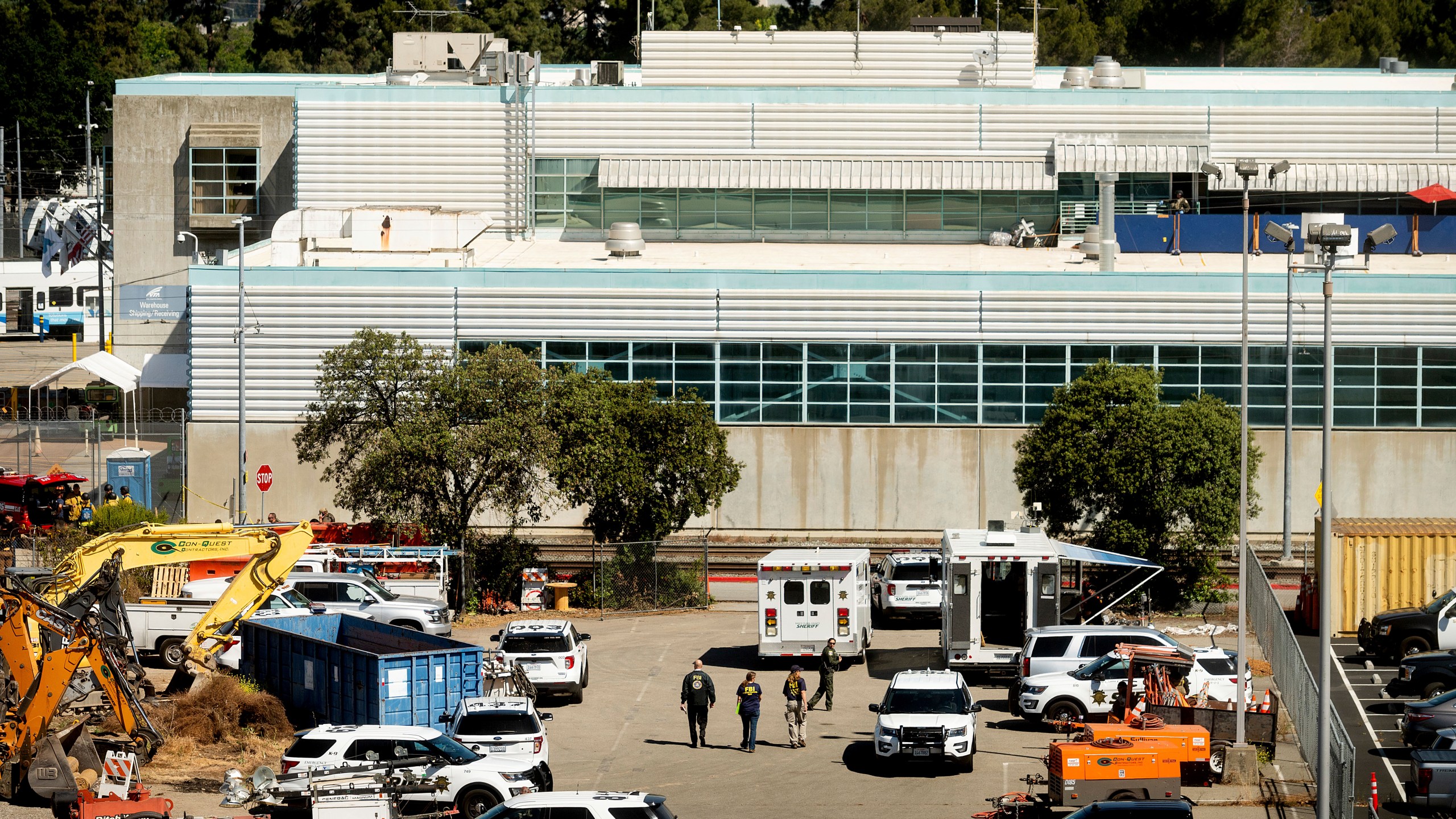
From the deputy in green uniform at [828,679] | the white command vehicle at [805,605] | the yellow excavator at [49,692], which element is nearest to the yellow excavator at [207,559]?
the yellow excavator at [49,692]

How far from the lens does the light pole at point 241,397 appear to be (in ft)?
157

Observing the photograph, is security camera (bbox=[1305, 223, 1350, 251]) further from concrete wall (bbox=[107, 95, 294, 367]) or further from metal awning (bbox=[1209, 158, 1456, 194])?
concrete wall (bbox=[107, 95, 294, 367])

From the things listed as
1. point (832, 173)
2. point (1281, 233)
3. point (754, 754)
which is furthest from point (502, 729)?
point (832, 173)

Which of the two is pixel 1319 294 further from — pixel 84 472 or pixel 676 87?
pixel 84 472

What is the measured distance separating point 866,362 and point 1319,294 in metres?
13.1

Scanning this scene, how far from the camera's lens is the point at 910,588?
41312 millimetres

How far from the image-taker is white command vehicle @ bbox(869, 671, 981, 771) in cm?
2794

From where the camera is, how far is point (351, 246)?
57.1 meters

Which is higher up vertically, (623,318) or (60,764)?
(623,318)

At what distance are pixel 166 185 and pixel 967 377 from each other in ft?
109

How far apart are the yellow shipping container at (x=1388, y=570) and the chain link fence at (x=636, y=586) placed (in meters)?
15.3

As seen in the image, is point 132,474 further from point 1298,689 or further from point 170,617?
point 1298,689

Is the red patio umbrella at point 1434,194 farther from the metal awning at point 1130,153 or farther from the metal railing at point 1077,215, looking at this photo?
the metal railing at point 1077,215

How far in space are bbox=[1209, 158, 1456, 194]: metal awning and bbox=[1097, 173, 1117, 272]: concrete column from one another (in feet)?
25.3
